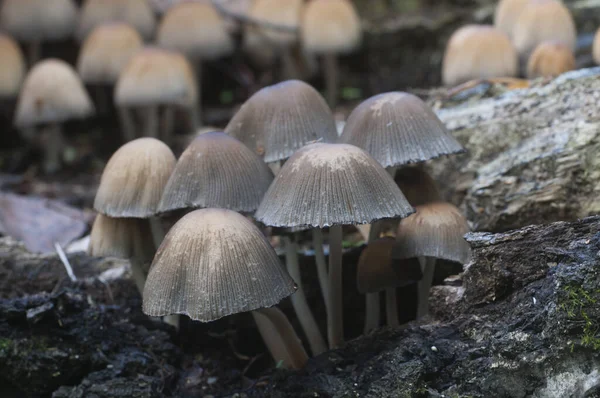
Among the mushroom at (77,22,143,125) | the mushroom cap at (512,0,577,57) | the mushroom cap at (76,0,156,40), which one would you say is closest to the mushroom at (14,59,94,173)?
the mushroom at (77,22,143,125)

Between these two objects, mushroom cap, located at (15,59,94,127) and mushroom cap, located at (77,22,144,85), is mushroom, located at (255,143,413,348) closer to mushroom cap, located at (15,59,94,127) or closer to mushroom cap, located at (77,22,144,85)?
mushroom cap, located at (15,59,94,127)

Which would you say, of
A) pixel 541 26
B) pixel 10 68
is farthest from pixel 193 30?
pixel 541 26

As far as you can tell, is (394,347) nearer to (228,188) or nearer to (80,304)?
(228,188)

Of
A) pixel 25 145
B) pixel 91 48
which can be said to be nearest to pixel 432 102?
pixel 91 48

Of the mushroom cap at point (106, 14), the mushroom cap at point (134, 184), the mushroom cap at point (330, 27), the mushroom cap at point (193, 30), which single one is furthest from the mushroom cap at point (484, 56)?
the mushroom cap at point (106, 14)

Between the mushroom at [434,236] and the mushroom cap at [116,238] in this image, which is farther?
the mushroom cap at [116,238]

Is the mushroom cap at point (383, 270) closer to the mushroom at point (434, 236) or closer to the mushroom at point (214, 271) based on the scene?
the mushroom at point (434, 236)
